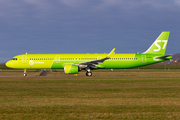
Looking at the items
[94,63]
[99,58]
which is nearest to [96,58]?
[99,58]

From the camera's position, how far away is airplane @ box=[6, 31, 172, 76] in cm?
4159

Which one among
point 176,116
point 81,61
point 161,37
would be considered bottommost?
point 176,116

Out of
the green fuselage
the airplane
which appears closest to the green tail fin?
the airplane

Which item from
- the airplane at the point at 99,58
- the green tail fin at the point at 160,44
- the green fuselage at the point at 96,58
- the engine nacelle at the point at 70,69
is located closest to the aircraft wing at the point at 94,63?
the airplane at the point at 99,58

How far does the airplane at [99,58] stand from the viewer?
41594 millimetres

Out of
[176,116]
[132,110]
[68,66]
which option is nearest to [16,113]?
[132,110]

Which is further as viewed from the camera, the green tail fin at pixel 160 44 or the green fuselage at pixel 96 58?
the green tail fin at pixel 160 44

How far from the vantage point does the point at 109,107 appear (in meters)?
11.2

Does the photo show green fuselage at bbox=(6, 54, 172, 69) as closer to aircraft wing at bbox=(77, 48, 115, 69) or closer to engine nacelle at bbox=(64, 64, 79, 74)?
aircraft wing at bbox=(77, 48, 115, 69)

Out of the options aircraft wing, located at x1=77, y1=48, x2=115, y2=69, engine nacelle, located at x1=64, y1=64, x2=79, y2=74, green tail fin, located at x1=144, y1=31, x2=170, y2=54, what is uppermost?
green tail fin, located at x1=144, y1=31, x2=170, y2=54

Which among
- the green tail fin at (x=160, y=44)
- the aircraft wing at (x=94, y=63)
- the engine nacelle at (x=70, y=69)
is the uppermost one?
the green tail fin at (x=160, y=44)

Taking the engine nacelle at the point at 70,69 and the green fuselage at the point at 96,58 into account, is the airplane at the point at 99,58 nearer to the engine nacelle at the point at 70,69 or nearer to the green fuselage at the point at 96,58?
the green fuselage at the point at 96,58

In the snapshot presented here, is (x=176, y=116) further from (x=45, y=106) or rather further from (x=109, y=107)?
(x=45, y=106)

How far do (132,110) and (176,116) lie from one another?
1951 millimetres
